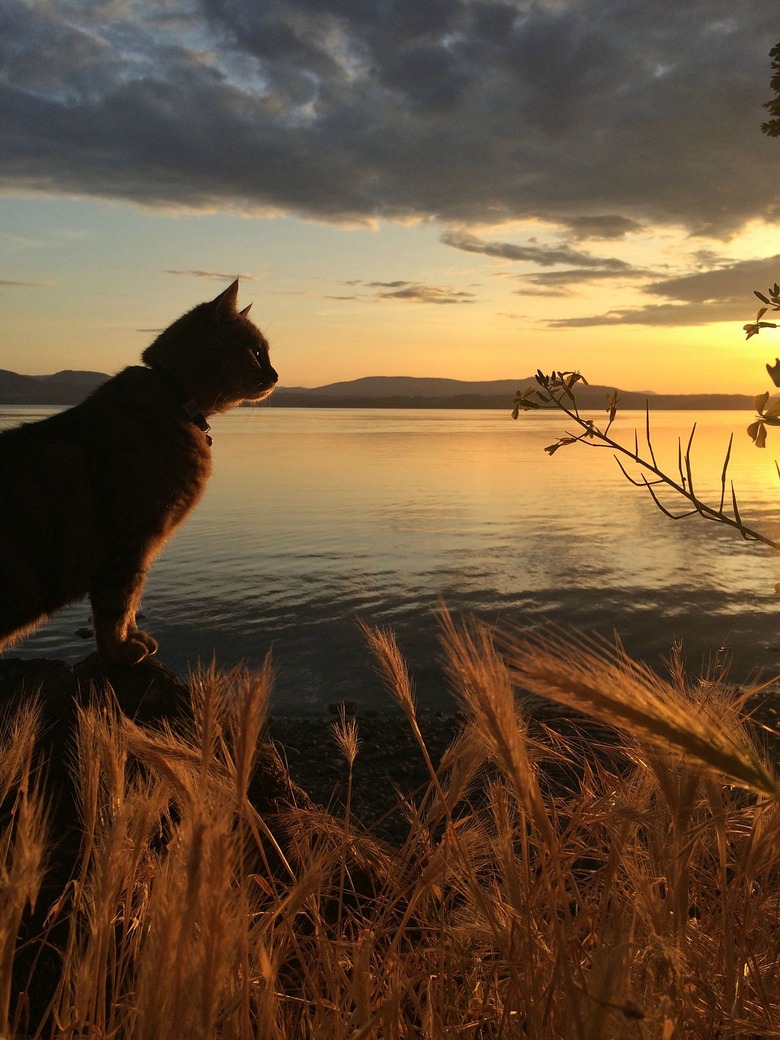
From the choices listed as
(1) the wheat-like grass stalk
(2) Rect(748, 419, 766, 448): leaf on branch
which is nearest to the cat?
(2) Rect(748, 419, 766, 448): leaf on branch

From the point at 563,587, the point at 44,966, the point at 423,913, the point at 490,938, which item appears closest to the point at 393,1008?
the point at 490,938

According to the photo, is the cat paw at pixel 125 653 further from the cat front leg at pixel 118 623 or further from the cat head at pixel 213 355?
the cat head at pixel 213 355

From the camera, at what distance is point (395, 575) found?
13.0 metres

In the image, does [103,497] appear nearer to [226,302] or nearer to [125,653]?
[125,653]

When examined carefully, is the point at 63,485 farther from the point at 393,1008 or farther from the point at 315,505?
the point at 315,505

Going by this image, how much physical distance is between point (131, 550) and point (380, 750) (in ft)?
11.9

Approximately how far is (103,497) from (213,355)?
1465mm

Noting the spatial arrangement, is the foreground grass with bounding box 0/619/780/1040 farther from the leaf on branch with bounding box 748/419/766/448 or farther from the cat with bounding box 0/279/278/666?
the cat with bounding box 0/279/278/666

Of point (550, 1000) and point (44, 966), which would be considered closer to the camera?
point (550, 1000)

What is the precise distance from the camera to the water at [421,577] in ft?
31.6

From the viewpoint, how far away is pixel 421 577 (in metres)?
12.9

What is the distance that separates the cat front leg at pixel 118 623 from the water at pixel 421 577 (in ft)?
1.26

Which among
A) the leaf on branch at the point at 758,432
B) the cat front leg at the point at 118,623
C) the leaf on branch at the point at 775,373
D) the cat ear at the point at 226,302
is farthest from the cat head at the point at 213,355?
the leaf on branch at the point at 775,373

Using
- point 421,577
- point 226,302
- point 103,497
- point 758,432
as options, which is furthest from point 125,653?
point 421,577
